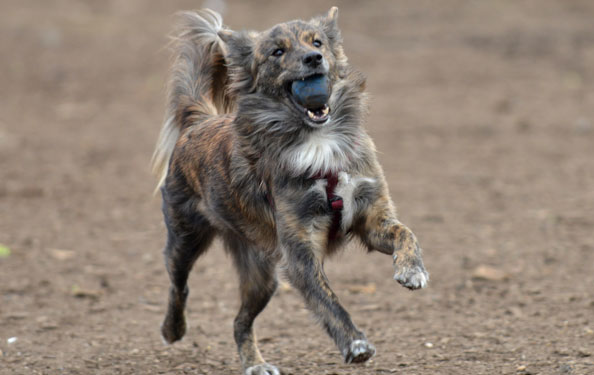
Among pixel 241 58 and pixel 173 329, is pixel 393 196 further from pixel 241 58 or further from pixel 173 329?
pixel 241 58

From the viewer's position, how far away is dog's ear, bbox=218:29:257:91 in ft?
18.1

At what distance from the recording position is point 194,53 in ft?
21.7

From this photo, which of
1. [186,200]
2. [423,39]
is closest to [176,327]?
[186,200]

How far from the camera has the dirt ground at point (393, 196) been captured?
257 inches

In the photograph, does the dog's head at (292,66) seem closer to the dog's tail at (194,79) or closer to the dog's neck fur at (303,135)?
the dog's neck fur at (303,135)

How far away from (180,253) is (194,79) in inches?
51.1

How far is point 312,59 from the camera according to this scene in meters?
5.15

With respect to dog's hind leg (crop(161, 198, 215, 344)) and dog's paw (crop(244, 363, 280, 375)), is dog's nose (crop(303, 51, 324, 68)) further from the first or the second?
dog's paw (crop(244, 363, 280, 375))

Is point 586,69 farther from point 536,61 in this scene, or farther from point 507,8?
point 507,8

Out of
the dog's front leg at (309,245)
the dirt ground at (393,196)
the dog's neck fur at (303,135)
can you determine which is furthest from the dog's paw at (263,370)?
the dog's neck fur at (303,135)

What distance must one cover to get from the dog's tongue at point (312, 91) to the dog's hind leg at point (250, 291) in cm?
139

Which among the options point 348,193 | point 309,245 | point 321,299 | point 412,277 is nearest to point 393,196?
point 348,193

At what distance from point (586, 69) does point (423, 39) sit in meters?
3.70

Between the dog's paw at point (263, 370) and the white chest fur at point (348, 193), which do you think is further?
the dog's paw at point (263, 370)
